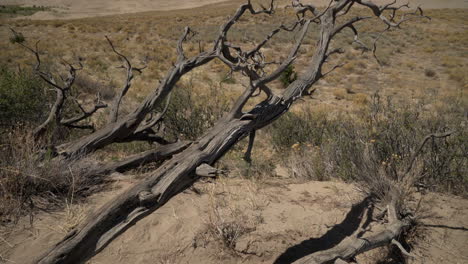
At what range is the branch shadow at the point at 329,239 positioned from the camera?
3121 mm

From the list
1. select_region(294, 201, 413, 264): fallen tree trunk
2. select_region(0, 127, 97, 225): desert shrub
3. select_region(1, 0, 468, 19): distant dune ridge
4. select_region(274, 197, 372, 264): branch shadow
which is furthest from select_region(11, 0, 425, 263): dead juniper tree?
select_region(1, 0, 468, 19): distant dune ridge

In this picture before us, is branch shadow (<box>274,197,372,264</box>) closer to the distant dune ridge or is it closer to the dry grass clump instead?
the dry grass clump

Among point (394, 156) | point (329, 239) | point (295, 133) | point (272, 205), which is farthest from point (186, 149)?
point (295, 133)

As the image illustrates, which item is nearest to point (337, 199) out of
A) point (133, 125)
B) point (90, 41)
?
point (133, 125)

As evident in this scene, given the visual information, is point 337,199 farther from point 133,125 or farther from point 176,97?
point 176,97

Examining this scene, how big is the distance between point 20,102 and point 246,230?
4.85 meters

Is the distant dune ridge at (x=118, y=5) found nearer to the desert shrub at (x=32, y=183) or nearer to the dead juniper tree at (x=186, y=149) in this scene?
the dead juniper tree at (x=186, y=149)

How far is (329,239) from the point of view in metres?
3.32

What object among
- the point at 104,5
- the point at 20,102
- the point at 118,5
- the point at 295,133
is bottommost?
the point at 295,133

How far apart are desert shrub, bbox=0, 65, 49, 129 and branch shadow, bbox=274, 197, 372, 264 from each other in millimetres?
4764

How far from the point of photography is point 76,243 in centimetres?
187

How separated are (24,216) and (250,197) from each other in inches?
97.0

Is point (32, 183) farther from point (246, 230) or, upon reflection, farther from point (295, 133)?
point (295, 133)

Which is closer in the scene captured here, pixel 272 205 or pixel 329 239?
pixel 329 239
